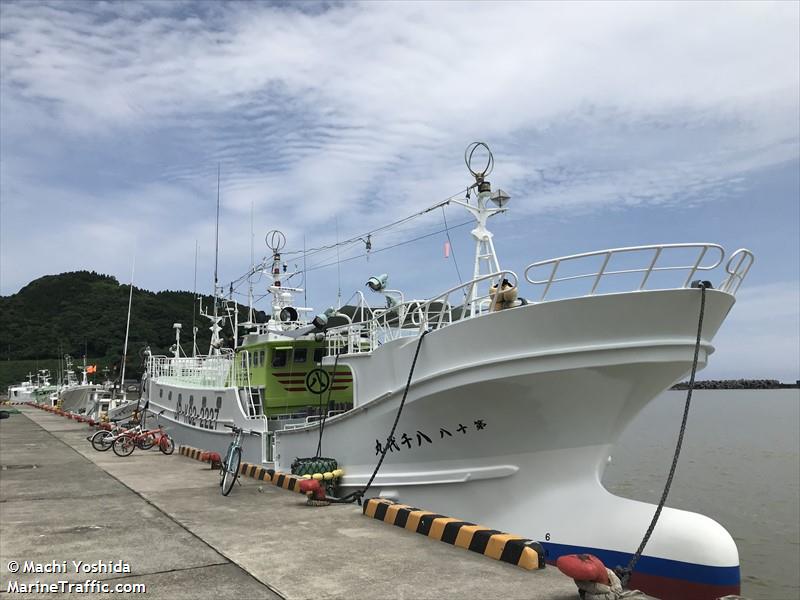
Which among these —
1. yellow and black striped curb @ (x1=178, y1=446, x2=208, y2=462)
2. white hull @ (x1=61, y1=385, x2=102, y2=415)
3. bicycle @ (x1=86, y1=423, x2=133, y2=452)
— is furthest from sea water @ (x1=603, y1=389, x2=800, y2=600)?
white hull @ (x1=61, y1=385, x2=102, y2=415)

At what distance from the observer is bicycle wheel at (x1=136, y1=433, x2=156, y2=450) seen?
16.9 m

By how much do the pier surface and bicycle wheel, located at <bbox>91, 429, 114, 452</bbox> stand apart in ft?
21.2

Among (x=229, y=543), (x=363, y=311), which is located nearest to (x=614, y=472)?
(x=363, y=311)

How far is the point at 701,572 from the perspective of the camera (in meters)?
7.31

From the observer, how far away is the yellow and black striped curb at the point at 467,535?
5.50m

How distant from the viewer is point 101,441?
57.4 feet

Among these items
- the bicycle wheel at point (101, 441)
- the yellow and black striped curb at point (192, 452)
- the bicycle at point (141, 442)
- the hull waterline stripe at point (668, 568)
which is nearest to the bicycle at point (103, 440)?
the bicycle wheel at point (101, 441)

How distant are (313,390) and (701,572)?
8922mm

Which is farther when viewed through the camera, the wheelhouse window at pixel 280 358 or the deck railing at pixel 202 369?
the deck railing at pixel 202 369

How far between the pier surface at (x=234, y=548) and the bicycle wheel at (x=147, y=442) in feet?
19.4

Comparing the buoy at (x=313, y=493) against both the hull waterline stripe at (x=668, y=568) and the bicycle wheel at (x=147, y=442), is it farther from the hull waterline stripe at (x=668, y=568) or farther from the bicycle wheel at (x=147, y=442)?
the bicycle wheel at (x=147, y=442)

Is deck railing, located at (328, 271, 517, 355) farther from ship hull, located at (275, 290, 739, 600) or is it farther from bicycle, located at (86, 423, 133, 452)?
bicycle, located at (86, 423, 133, 452)

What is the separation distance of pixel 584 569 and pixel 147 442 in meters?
15.3

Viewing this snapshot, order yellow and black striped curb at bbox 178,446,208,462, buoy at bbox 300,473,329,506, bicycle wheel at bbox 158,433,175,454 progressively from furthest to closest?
bicycle wheel at bbox 158,433,175,454
yellow and black striped curb at bbox 178,446,208,462
buoy at bbox 300,473,329,506
